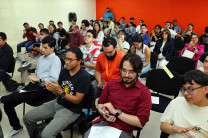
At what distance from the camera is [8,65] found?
3.35m

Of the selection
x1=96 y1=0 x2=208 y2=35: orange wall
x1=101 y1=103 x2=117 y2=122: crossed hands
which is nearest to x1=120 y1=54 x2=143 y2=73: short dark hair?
x1=101 y1=103 x2=117 y2=122: crossed hands

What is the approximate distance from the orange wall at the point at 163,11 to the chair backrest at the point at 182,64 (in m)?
5.49

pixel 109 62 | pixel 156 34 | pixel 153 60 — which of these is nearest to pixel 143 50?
pixel 153 60

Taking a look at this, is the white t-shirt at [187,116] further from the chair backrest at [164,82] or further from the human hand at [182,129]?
the chair backrest at [164,82]

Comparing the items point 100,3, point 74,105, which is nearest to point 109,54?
point 74,105

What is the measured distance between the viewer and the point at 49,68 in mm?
2539

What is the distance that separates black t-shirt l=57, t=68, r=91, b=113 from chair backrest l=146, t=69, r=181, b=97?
1.18 metres

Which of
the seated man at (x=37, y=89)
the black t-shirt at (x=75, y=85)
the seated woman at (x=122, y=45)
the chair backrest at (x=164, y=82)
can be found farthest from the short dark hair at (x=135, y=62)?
the seated woman at (x=122, y=45)

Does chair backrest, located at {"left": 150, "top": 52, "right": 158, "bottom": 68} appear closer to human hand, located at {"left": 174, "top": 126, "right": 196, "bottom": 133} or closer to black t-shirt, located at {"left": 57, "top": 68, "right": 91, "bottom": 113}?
black t-shirt, located at {"left": 57, "top": 68, "right": 91, "bottom": 113}

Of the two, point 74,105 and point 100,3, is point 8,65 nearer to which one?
point 74,105

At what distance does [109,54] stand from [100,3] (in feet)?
31.8

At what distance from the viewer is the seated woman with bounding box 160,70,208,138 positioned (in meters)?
1.33

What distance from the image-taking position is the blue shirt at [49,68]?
2.43 metres

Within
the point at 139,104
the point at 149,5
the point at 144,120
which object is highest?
the point at 149,5
